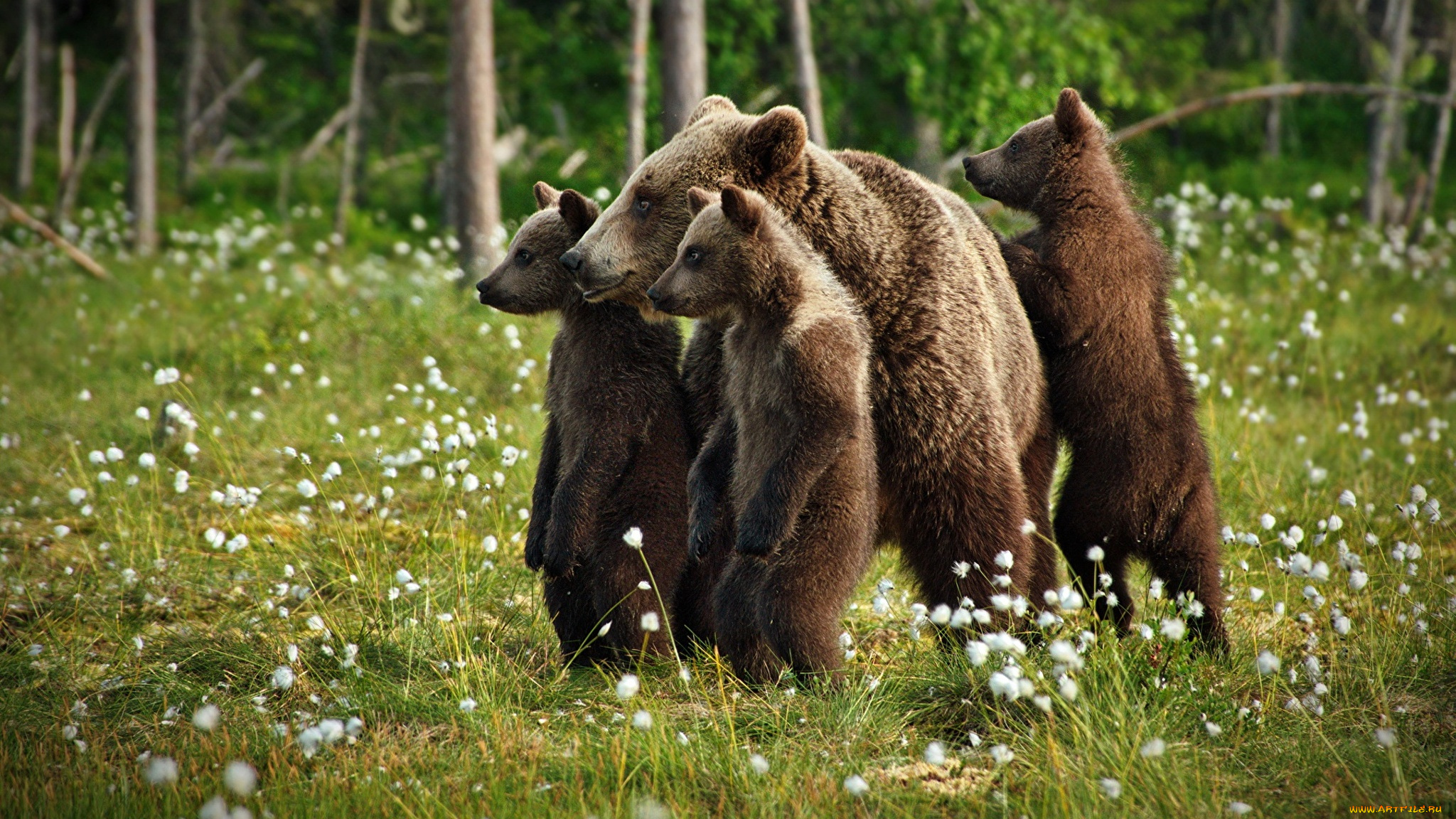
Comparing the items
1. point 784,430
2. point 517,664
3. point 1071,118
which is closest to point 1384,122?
point 1071,118

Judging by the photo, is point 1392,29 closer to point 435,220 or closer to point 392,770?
point 435,220

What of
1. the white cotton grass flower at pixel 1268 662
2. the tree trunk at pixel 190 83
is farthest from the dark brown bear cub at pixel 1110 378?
the tree trunk at pixel 190 83

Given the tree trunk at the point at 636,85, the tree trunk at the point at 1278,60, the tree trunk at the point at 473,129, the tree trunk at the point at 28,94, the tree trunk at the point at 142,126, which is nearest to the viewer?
the tree trunk at the point at 636,85

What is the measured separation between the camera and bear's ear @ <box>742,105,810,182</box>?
407cm

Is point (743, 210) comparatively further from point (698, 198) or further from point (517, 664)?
point (517, 664)

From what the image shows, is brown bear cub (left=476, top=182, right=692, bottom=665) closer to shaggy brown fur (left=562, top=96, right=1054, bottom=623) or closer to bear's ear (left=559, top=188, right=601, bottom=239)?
bear's ear (left=559, top=188, right=601, bottom=239)

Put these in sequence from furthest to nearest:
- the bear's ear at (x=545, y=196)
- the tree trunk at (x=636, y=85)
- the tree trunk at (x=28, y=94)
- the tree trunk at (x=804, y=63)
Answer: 1. the tree trunk at (x=28, y=94)
2. the tree trunk at (x=804, y=63)
3. the tree trunk at (x=636, y=85)
4. the bear's ear at (x=545, y=196)

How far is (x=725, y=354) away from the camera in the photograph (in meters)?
4.09

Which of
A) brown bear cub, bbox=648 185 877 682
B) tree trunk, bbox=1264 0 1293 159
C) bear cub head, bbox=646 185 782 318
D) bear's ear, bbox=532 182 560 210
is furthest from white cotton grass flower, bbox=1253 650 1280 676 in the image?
tree trunk, bbox=1264 0 1293 159

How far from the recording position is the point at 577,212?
15.2 feet

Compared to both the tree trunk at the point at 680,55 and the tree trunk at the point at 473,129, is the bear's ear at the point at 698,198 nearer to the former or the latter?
the tree trunk at the point at 680,55

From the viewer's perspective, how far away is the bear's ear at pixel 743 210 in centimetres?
379

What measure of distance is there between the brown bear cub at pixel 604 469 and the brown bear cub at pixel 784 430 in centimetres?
39

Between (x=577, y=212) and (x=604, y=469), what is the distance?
41.8 inches
